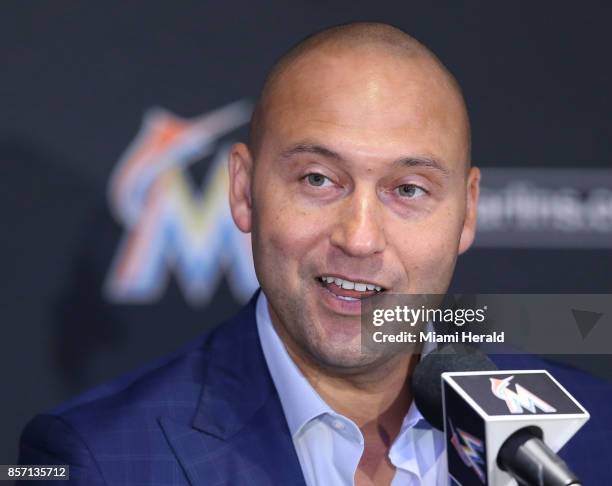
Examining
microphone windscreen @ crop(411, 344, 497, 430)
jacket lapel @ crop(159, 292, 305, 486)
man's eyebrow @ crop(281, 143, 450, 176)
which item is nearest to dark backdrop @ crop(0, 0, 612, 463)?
jacket lapel @ crop(159, 292, 305, 486)

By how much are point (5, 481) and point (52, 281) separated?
0.47 m

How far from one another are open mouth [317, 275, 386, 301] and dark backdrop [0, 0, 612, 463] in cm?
73

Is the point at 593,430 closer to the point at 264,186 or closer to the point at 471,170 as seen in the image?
the point at 471,170

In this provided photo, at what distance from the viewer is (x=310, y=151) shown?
1688 millimetres

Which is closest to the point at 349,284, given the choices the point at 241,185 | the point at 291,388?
the point at 291,388

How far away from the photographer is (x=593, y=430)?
189 centimetres

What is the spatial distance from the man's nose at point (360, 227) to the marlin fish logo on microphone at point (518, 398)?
0.41 meters

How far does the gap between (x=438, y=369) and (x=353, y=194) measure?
31 cm

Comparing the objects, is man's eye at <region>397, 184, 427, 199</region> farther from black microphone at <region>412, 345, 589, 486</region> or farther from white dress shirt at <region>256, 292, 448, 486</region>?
black microphone at <region>412, 345, 589, 486</region>

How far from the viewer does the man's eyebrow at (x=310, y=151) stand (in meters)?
1.67

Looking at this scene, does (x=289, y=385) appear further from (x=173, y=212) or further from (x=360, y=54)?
(x=173, y=212)

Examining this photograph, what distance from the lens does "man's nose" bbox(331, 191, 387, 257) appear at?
5.23 feet

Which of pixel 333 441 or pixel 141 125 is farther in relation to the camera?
pixel 141 125

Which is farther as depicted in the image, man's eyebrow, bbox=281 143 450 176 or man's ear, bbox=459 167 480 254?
man's ear, bbox=459 167 480 254
